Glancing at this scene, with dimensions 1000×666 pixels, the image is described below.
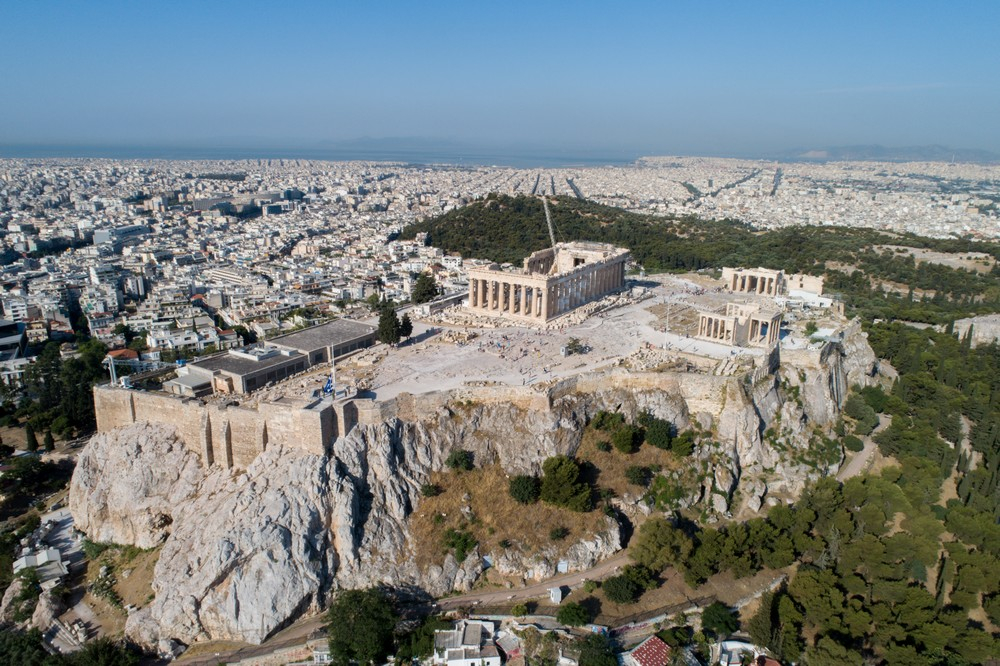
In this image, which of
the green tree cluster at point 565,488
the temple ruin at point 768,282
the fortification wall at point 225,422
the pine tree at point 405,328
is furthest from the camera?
the temple ruin at point 768,282

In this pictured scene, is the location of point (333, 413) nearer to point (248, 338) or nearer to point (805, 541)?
point (805, 541)

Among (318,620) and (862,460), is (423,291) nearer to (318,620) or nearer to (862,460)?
(318,620)

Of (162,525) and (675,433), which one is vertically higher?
(675,433)

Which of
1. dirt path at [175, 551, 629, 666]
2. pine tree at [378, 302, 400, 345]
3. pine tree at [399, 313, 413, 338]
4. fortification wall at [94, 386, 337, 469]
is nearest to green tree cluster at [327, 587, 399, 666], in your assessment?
dirt path at [175, 551, 629, 666]

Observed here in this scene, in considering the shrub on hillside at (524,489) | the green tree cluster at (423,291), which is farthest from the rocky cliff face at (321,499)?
the green tree cluster at (423,291)

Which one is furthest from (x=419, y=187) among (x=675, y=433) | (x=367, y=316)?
(x=675, y=433)

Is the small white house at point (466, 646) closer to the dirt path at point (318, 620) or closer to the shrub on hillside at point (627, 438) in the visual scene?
the dirt path at point (318, 620)
